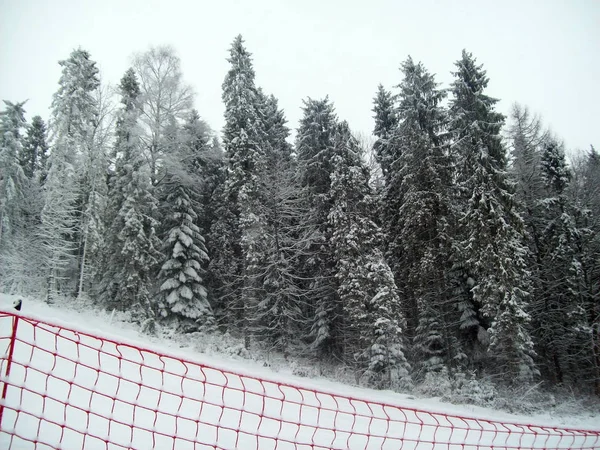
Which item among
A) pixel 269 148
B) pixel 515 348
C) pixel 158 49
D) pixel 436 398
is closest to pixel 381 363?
pixel 436 398

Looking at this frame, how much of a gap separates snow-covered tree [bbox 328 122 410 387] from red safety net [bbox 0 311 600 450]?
7.15 metres

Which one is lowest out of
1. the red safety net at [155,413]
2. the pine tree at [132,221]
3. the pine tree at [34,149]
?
the red safety net at [155,413]

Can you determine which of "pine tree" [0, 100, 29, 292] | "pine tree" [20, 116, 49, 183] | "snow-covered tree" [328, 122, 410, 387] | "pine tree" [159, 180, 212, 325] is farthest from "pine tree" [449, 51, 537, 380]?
"pine tree" [20, 116, 49, 183]

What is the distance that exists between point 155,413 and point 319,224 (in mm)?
16322

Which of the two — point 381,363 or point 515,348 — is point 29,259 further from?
point 515,348

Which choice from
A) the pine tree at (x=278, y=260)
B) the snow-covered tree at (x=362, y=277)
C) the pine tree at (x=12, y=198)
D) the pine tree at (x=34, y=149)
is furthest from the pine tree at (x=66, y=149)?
the snow-covered tree at (x=362, y=277)

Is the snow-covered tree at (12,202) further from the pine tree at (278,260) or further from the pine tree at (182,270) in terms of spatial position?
the pine tree at (278,260)

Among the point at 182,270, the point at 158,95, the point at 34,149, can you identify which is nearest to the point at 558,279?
the point at 182,270

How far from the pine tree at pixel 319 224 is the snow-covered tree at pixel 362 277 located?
1151 mm

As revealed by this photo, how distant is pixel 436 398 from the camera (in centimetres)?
1362

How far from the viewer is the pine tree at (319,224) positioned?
20.2 metres

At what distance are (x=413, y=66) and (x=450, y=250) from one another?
419 inches

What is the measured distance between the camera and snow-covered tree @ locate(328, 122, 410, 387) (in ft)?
51.4

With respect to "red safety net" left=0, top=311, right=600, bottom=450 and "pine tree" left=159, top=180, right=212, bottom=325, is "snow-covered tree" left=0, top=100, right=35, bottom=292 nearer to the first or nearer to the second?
"pine tree" left=159, top=180, right=212, bottom=325
